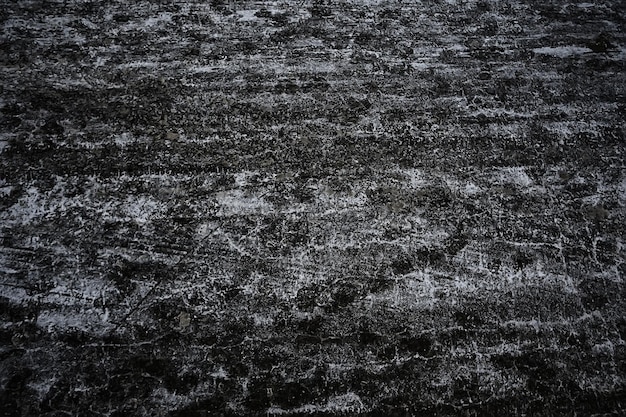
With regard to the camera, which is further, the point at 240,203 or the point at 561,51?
the point at 561,51

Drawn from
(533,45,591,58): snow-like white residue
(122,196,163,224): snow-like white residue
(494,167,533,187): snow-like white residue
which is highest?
(533,45,591,58): snow-like white residue

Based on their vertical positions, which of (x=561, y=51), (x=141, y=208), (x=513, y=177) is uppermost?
(x=561, y=51)

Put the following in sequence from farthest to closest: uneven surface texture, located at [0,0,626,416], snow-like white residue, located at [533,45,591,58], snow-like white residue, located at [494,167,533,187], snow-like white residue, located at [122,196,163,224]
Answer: snow-like white residue, located at [533,45,591,58]
snow-like white residue, located at [494,167,533,187]
snow-like white residue, located at [122,196,163,224]
uneven surface texture, located at [0,0,626,416]

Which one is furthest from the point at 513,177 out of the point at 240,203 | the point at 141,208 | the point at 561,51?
the point at 141,208

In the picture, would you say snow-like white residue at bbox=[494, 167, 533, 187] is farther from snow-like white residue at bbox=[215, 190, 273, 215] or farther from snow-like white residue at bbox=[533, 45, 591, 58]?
snow-like white residue at bbox=[215, 190, 273, 215]

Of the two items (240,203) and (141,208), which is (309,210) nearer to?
(240,203)

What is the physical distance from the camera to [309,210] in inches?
59.3

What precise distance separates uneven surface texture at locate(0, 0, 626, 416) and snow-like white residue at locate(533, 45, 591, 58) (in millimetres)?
13

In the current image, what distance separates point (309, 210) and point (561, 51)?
4.32ft

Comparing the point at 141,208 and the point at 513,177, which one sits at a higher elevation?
the point at 513,177

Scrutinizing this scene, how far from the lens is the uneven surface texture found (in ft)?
4.27

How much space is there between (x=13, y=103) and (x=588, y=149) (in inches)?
Answer: 84.9

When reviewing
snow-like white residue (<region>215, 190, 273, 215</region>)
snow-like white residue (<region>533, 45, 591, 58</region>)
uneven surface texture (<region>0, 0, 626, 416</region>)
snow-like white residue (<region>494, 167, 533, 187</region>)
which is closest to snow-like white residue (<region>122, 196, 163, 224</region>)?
uneven surface texture (<region>0, 0, 626, 416</region>)

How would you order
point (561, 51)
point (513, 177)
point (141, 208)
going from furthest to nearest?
point (561, 51) → point (513, 177) → point (141, 208)
